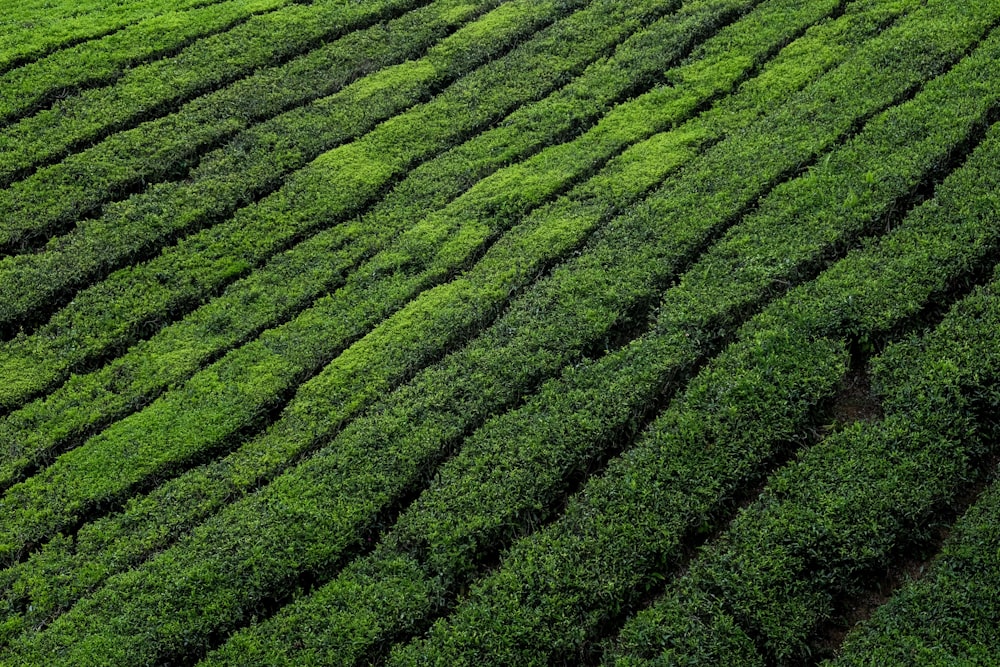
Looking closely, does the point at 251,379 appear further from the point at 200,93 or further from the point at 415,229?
the point at 200,93

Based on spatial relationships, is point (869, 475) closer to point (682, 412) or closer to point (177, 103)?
point (682, 412)

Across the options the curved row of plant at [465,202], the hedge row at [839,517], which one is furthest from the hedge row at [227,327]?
the hedge row at [839,517]

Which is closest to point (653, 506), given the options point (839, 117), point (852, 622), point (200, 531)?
point (852, 622)

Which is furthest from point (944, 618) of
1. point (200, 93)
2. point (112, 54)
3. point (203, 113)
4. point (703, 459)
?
point (112, 54)

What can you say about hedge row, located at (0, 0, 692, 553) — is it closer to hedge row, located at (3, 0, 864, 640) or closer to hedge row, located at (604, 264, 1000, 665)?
hedge row, located at (3, 0, 864, 640)

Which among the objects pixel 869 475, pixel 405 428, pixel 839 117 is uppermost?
pixel 839 117
